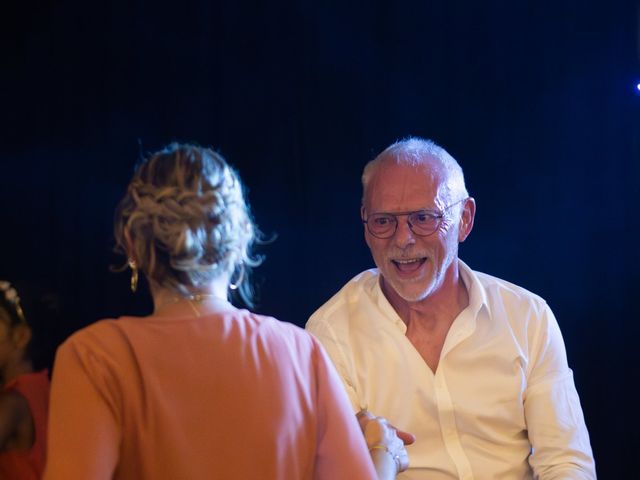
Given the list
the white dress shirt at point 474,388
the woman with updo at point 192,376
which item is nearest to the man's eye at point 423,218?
the white dress shirt at point 474,388

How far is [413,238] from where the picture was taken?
101 inches

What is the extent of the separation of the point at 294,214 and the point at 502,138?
33.5 inches

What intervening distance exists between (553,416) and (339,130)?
1.33m

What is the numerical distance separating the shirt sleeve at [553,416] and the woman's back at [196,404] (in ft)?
3.34

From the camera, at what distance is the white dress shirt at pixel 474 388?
2.50 meters

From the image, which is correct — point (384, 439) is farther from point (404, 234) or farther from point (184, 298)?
point (404, 234)

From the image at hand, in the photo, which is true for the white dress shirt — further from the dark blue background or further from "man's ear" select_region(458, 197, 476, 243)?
the dark blue background

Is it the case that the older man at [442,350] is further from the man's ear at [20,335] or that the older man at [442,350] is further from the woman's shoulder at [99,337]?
the woman's shoulder at [99,337]

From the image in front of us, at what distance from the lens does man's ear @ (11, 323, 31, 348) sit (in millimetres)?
2607

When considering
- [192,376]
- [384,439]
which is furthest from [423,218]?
[192,376]

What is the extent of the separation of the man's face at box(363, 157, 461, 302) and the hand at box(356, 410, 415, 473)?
0.64 m

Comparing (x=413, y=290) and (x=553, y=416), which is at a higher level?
(x=413, y=290)

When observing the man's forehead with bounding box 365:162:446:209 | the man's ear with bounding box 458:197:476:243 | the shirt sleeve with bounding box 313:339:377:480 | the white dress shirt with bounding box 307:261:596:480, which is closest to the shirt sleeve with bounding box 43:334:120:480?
the shirt sleeve with bounding box 313:339:377:480

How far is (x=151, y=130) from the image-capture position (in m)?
3.07
